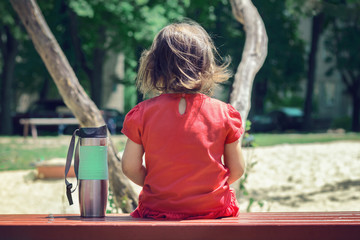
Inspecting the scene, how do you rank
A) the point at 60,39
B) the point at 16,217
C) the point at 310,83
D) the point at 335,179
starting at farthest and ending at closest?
the point at 310,83 → the point at 60,39 → the point at 335,179 → the point at 16,217

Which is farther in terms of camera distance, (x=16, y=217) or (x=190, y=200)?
(x=16, y=217)

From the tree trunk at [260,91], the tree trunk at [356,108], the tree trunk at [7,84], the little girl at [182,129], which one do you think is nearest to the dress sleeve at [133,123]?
the little girl at [182,129]

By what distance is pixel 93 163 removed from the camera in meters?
2.87

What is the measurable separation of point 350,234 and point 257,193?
6778mm

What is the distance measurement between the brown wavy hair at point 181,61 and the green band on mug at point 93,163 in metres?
0.44

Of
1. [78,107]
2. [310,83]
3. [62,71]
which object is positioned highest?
[62,71]

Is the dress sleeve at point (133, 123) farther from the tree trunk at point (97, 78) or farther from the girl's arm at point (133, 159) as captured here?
the tree trunk at point (97, 78)

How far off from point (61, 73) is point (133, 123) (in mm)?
2910

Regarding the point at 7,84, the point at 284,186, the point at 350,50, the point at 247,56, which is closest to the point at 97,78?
the point at 7,84

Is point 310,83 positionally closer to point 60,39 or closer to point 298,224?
point 60,39

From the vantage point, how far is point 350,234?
2465 mm

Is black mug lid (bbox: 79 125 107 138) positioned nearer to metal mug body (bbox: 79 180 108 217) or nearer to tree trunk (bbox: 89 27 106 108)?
metal mug body (bbox: 79 180 108 217)

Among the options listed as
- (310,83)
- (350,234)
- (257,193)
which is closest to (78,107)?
(350,234)

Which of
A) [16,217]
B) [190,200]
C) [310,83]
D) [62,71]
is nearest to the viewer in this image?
[190,200]
